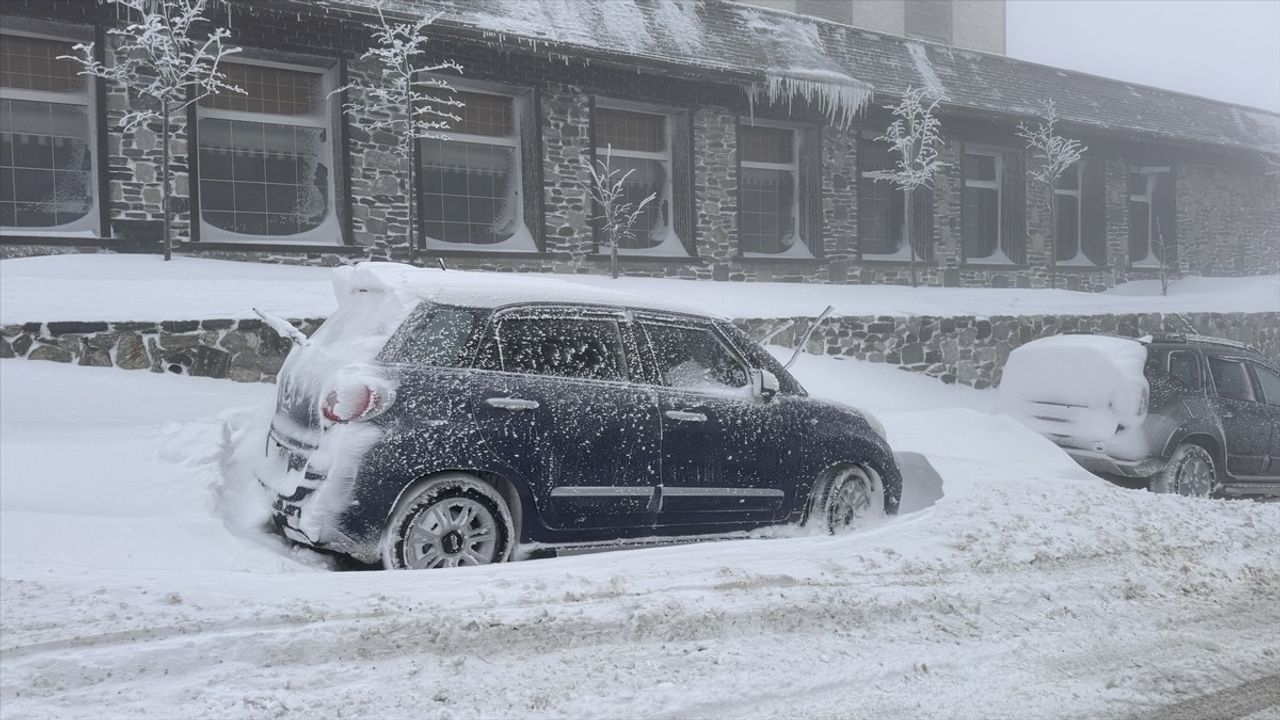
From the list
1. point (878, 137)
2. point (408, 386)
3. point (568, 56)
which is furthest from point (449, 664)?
point (878, 137)

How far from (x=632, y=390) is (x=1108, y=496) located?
14.5ft

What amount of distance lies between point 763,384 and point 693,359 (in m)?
0.48

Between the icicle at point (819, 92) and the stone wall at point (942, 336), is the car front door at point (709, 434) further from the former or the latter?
the icicle at point (819, 92)

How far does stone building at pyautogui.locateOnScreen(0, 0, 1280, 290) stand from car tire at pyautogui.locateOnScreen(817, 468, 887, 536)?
30.7 feet

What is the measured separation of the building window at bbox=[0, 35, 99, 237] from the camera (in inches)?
501

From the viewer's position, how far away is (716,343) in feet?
22.8

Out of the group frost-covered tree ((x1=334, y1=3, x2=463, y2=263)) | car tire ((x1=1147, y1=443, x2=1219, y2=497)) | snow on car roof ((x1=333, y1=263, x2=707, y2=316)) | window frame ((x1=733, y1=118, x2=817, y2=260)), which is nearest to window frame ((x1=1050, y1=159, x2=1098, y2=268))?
window frame ((x1=733, y1=118, x2=817, y2=260))

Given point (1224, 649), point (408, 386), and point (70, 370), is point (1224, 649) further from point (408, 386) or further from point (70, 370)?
point (70, 370)

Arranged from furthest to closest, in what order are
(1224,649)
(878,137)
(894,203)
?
(894,203), (878,137), (1224,649)

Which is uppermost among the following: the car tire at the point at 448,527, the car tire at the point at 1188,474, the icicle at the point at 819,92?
the icicle at the point at 819,92

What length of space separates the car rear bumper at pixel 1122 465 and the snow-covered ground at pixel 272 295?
3.93 m

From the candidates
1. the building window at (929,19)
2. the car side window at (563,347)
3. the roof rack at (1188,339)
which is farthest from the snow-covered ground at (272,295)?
the building window at (929,19)

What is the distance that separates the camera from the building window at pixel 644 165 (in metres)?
17.7

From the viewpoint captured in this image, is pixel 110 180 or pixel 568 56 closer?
pixel 110 180
